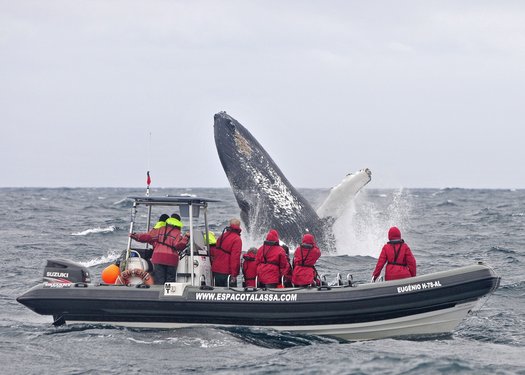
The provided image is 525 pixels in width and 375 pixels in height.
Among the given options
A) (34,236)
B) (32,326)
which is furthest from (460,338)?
(34,236)

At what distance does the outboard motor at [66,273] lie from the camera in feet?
35.8

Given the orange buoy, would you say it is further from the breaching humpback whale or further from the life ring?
the breaching humpback whale

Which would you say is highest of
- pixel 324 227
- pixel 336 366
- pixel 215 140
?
pixel 215 140

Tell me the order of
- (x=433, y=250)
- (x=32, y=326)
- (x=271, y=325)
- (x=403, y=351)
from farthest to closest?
(x=433, y=250)
(x=32, y=326)
(x=271, y=325)
(x=403, y=351)

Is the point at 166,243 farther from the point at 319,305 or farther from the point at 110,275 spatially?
the point at 319,305

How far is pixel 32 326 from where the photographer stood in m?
10.9

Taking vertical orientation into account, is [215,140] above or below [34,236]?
above

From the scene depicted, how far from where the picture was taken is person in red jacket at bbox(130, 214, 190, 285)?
35.2ft

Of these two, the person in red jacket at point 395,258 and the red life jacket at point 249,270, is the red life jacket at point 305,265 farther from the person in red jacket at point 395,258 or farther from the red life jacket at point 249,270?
the person in red jacket at point 395,258

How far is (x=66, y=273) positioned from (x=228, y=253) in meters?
2.06

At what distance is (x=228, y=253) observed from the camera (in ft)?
35.7

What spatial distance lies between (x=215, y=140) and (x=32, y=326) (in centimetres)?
605

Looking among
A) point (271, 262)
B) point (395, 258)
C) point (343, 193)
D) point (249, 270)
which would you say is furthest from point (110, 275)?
point (343, 193)

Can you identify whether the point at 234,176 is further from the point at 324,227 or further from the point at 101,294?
the point at 101,294
